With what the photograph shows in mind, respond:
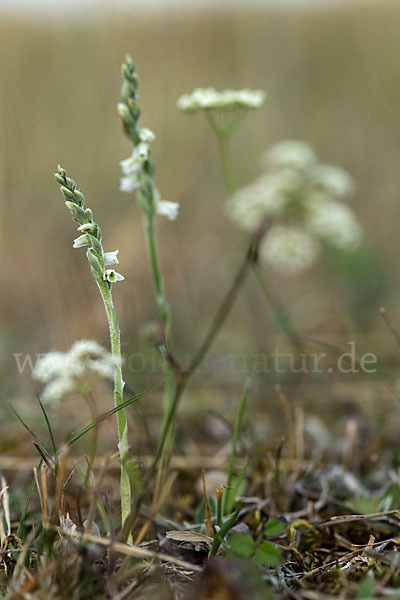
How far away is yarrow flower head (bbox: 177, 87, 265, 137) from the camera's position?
91.4 inches

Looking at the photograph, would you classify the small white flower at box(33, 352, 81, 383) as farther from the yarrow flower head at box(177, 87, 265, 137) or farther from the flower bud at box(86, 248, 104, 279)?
the yarrow flower head at box(177, 87, 265, 137)

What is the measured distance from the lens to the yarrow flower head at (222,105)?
2.32 m

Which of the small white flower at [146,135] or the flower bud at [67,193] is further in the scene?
the small white flower at [146,135]

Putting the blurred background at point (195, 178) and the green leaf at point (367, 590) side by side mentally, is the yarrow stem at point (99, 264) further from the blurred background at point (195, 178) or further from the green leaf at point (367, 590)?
the green leaf at point (367, 590)

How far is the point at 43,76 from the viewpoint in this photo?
795 cm

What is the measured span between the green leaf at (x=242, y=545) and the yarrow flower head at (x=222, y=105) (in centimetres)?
169

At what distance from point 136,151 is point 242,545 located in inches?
56.5

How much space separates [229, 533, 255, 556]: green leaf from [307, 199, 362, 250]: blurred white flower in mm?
2035

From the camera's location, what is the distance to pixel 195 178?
636 centimetres

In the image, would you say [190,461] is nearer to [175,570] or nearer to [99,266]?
[175,570]

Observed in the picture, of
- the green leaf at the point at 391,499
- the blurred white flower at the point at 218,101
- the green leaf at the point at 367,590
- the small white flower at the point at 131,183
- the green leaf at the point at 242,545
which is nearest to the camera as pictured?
the green leaf at the point at 367,590

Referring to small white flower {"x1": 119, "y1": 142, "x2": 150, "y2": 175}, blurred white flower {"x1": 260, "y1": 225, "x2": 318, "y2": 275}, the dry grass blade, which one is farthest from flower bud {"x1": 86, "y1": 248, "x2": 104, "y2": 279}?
blurred white flower {"x1": 260, "y1": 225, "x2": 318, "y2": 275}

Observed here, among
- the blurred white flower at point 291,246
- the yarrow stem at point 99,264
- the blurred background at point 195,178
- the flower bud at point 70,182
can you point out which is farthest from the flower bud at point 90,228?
the blurred white flower at point 291,246

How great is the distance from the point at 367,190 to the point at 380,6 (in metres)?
3.61
